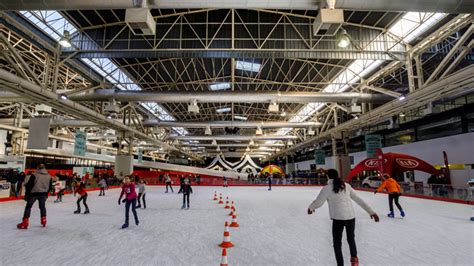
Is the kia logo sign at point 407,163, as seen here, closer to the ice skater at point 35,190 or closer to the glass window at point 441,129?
the glass window at point 441,129

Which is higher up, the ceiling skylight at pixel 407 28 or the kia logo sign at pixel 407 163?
the ceiling skylight at pixel 407 28

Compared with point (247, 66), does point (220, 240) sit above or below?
below

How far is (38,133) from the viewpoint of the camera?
47.4 feet

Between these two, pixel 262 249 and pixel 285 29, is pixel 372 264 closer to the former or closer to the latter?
pixel 262 249

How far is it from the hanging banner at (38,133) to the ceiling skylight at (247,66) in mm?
12561

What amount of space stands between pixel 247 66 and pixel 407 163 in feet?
47.4

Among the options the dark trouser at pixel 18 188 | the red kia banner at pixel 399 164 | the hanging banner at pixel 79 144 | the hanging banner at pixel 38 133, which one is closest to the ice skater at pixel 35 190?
the hanging banner at pixel 38 133

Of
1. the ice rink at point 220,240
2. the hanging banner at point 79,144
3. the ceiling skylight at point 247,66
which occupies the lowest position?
the ice rink at point 220,240

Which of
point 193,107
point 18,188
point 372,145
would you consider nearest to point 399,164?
point 372,145

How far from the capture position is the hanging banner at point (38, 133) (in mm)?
14258

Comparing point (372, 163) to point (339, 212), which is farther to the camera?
point (372, 163)

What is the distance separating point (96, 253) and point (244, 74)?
1782cm

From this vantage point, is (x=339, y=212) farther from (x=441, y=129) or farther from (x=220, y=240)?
(x=441, y=129)

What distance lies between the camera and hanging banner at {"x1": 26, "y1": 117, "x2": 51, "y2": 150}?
14258 millimetres
